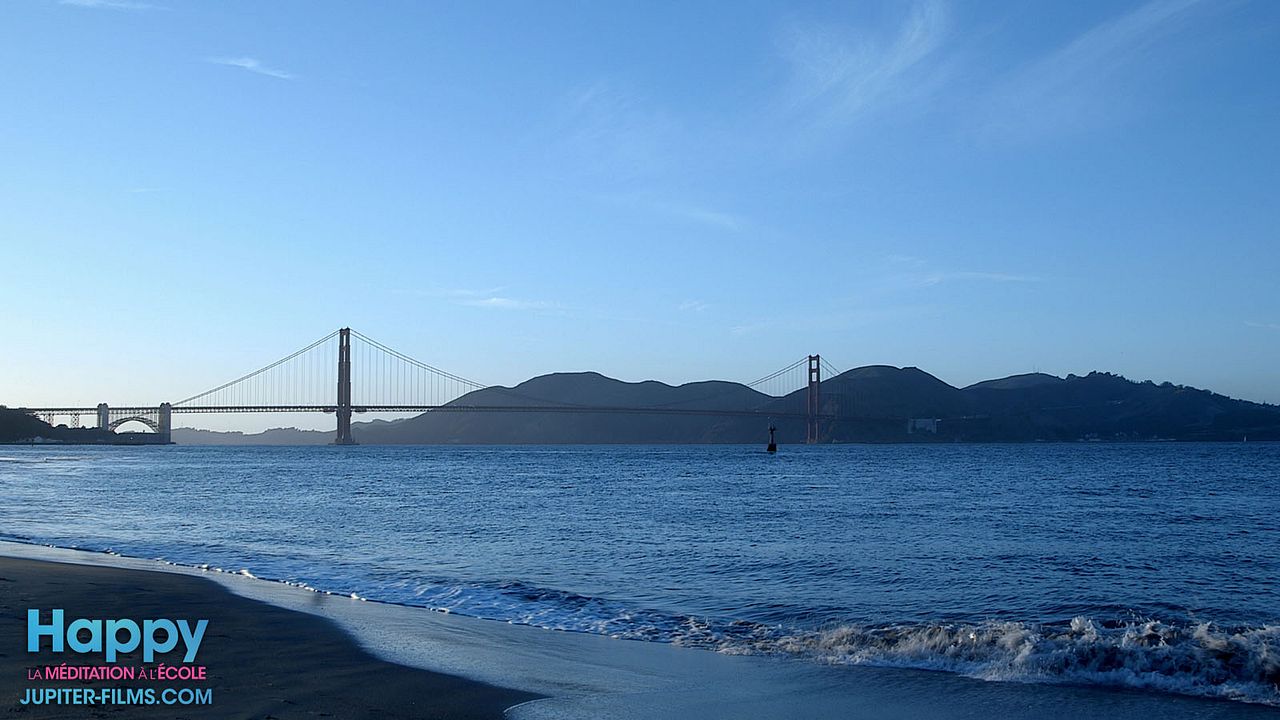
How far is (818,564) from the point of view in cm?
1241

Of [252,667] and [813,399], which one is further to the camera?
[813,399]

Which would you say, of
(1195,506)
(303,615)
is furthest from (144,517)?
(1195,506)

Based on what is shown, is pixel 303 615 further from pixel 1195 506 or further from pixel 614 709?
pixel 1195 506

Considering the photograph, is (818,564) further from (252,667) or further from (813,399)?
(813,399)

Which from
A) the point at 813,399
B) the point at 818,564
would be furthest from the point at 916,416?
the point at 818,564

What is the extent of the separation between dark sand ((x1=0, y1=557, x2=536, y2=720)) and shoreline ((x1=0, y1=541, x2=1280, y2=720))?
0.11 feet

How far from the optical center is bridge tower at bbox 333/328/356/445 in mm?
97125

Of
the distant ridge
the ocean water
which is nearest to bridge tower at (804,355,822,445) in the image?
the distant ridge

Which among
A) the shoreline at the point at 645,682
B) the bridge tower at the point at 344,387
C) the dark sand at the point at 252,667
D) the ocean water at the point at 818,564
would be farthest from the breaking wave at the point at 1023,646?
the bridge tower at the point at 344,387

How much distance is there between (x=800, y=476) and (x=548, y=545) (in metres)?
27.9

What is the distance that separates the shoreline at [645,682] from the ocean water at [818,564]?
365 millimetres

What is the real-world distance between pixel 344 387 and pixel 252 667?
96.8 meters

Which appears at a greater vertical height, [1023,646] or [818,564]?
[1023,646]

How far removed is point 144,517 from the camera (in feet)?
65.6
